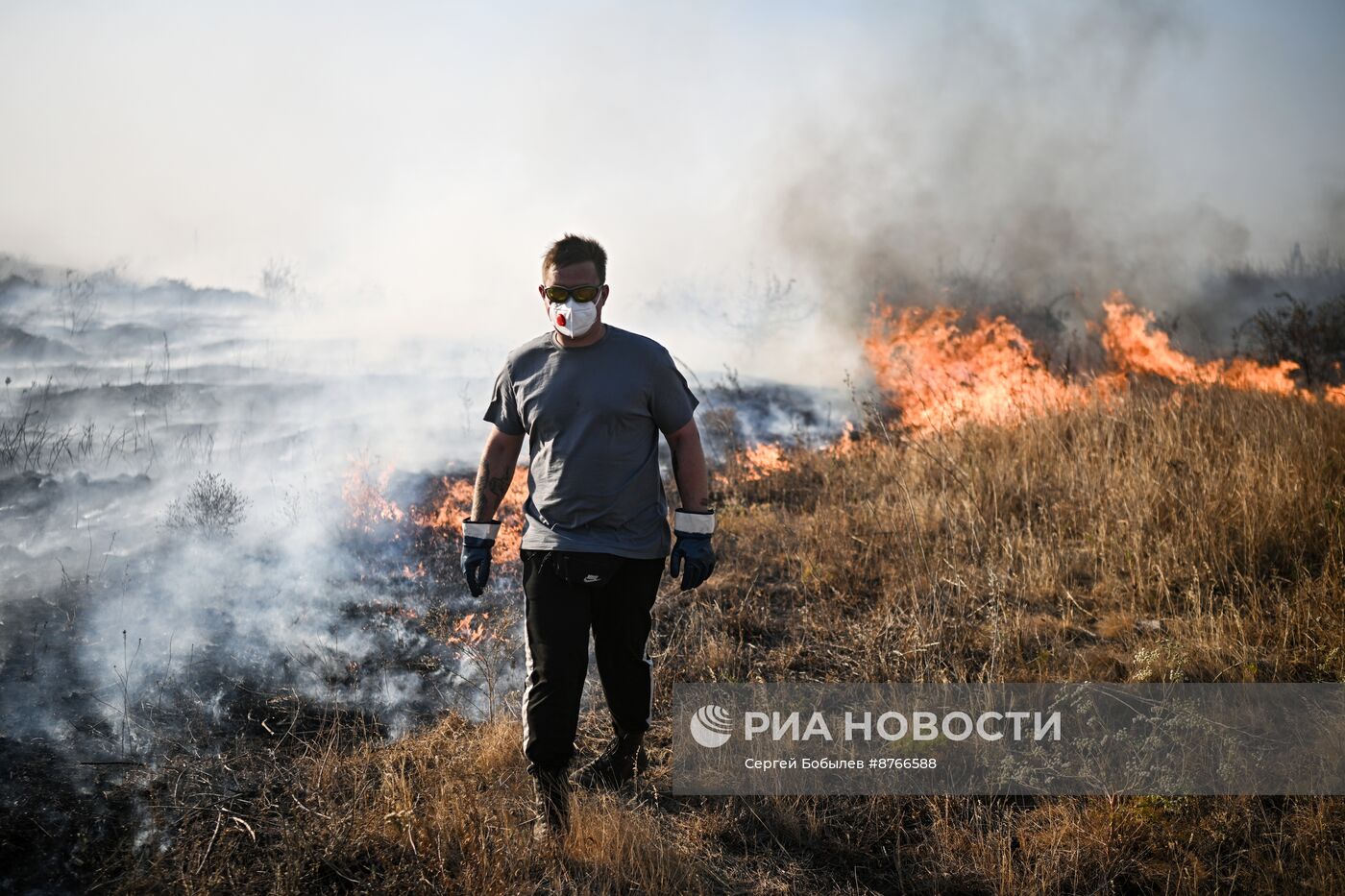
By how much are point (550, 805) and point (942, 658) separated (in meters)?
2.37

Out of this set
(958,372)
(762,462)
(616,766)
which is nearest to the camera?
(616,766)

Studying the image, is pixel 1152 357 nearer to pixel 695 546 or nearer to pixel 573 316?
pixel 695 546

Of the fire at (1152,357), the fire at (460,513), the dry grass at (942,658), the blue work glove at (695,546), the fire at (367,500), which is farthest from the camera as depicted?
the fire at (1152,357)

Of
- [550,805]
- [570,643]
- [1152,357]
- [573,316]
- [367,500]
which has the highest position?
[1152,357]

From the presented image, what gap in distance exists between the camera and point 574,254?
341cm

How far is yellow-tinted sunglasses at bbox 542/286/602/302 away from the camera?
3303mm

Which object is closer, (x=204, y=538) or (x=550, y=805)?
(x=550, y=805)

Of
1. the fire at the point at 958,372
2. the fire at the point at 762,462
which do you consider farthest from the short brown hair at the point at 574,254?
the fire at the point at 958,372

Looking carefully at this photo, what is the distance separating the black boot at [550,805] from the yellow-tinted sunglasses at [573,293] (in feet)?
6.13

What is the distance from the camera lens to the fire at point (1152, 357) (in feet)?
37.6

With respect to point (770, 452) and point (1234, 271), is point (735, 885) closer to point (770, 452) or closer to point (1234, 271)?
point (770, 452)

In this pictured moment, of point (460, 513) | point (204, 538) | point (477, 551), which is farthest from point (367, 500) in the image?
point (477, 551)

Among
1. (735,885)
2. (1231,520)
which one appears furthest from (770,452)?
(735,885)

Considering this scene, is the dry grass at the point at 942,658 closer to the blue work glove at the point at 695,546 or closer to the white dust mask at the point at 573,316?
the blue work glove at the point at 695,546
